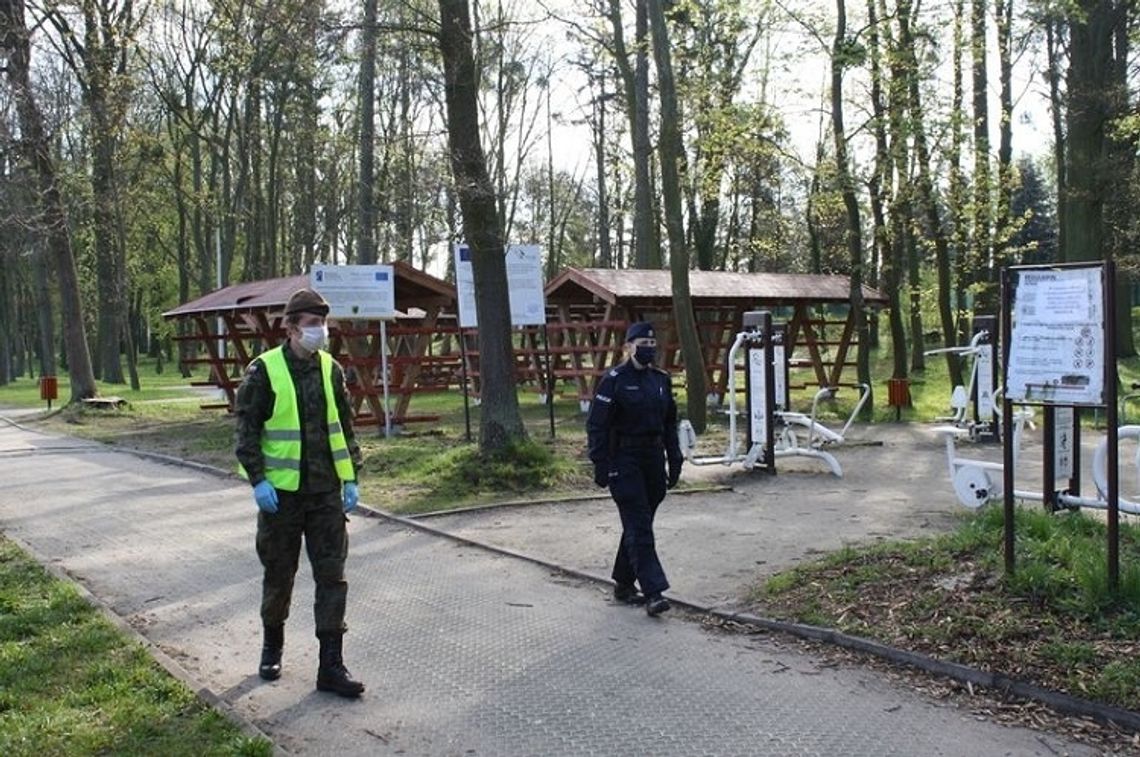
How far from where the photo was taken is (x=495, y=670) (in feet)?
18.0

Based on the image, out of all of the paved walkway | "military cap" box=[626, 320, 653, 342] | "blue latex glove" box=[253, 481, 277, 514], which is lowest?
the paved walkway

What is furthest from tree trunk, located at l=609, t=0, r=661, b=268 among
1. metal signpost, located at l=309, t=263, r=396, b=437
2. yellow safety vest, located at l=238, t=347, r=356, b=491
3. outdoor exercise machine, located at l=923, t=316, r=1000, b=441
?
yellow safety vest, located at l=238, t=347, r=356, b=491

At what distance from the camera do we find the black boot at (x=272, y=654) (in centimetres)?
541

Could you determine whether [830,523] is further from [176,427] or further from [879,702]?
[176,427]

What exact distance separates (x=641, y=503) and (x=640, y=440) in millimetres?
398

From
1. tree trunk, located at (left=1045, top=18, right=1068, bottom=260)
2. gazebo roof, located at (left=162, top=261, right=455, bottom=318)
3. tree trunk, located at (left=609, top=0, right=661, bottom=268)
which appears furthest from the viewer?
tree trunk, located at (left=1045, top=18, right=1068, bottom=260)

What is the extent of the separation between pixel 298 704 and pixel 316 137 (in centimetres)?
3414

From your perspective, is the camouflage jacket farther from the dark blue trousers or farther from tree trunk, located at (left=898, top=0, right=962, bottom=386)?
tree trunk, located at (left=898, top=0, right=962, bottom=386)

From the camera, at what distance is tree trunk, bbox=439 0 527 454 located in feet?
40.8

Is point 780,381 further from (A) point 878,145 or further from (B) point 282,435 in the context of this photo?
(B) point 282,435

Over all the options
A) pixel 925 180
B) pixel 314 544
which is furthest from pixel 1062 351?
pixel 925 180

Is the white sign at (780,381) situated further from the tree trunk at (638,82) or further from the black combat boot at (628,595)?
the black combat boot at (628,595)

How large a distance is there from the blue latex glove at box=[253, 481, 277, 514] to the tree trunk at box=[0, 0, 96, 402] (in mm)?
20850

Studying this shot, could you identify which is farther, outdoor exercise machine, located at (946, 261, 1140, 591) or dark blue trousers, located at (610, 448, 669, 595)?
dark blue trousers, located at (610, 448, 669, 595)
